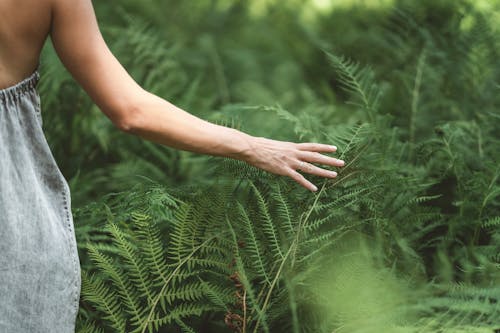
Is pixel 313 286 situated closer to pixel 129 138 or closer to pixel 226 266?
pixel 226 266

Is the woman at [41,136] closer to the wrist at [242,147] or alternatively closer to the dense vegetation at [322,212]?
the wrist at [242,147]

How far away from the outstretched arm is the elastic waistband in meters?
0.09

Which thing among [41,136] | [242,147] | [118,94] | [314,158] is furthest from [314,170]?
[41,136]

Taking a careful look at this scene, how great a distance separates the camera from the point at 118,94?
1.52 m

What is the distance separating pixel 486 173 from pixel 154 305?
48.1 inches

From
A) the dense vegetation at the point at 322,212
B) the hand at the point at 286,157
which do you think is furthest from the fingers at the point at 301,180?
the dense vegetation at the point at 322,212

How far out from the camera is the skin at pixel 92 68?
144 centimetres

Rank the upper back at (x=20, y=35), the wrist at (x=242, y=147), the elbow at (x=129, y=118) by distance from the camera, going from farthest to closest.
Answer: the wrist at (x=242, y=147), the elbow at (x=129, y=118), the upper back at (x=20, y=35)

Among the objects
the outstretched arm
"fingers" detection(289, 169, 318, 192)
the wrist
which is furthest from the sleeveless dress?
"fingers" detection(289, 169, 318, 192)

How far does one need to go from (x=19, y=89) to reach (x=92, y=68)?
18 cm

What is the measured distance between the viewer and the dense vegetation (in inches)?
69.9

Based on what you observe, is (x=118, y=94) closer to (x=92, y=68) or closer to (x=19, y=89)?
Result: (x=92, y=68)

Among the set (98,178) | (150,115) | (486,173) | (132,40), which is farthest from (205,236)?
(132,40)

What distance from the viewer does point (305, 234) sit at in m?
1.83
